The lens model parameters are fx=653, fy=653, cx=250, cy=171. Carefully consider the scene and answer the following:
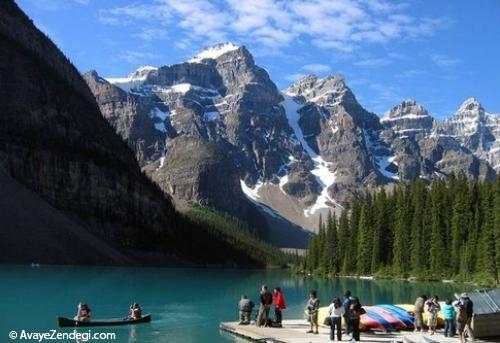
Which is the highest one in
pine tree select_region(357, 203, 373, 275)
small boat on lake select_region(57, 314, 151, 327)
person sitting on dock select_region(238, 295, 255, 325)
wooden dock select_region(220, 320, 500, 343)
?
pine tree select_region(357, 203, 373, 275)

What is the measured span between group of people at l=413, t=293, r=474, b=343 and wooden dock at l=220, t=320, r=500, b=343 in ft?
2.04

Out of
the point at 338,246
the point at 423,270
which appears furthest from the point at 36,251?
the point at 423,270

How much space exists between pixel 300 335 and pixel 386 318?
22.1ft

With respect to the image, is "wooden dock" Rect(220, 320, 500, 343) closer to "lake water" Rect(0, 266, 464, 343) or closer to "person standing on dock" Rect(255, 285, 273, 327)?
"person standing on dock" Rect(255, 285, 273, 327)

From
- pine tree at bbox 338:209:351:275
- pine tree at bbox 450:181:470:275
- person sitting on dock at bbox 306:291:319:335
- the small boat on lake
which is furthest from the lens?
pine tree at bbox 338:209:351:275

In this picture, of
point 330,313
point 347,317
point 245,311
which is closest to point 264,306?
point 245,311

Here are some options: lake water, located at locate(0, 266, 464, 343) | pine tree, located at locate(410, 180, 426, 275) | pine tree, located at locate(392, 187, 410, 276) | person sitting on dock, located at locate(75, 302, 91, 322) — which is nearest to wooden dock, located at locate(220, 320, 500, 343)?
lake water, located at locate(0, 266, 464, 343)

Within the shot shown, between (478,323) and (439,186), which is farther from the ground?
(439,186)

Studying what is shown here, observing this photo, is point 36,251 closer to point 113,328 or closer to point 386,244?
point 386,244

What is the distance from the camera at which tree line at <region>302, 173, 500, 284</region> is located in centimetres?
11856

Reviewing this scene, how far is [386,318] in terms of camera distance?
42.1 m

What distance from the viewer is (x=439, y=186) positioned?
141250 mm

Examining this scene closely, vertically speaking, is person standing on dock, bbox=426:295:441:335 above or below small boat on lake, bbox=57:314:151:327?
above

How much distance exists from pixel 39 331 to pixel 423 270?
104 meters
